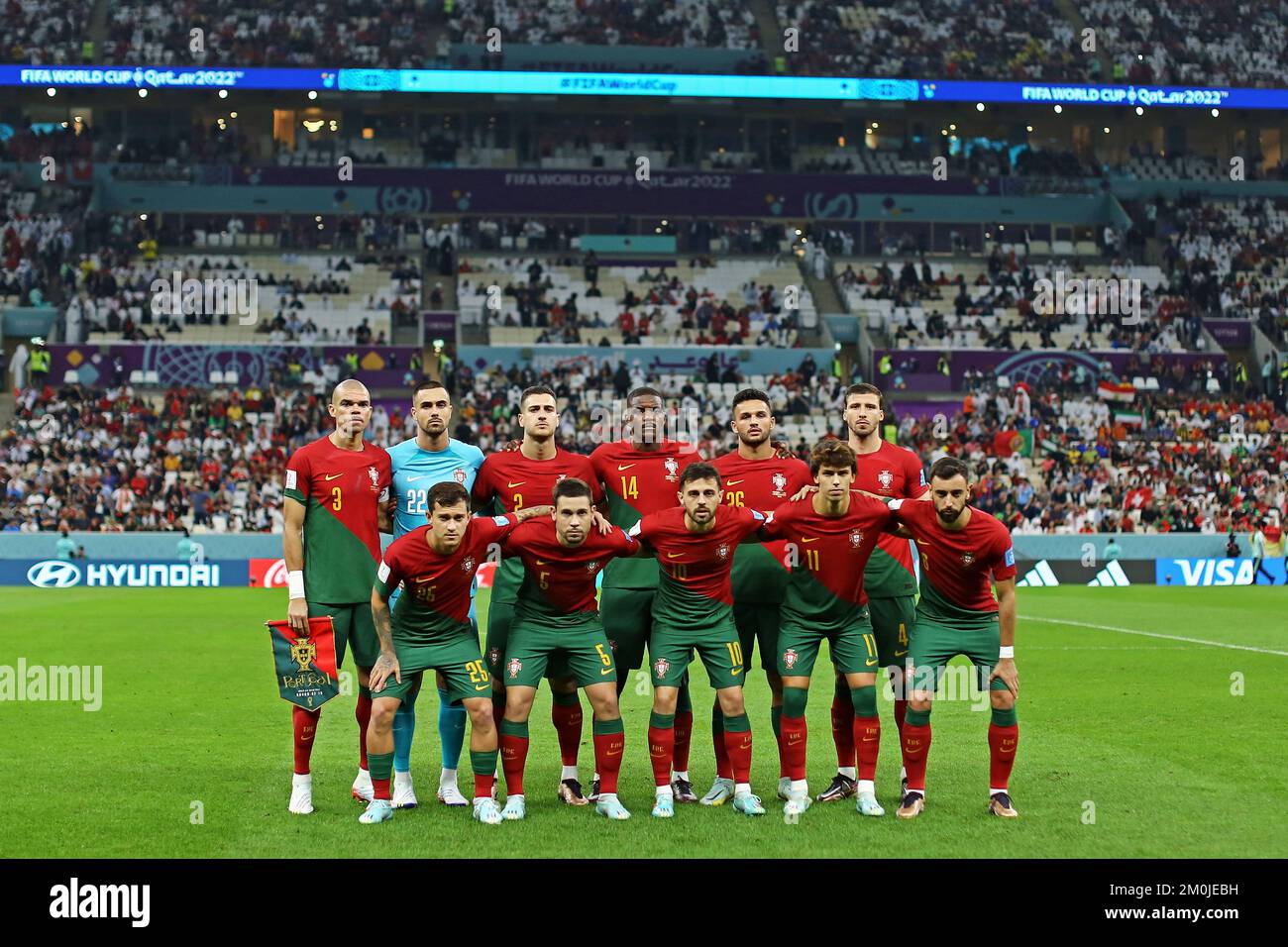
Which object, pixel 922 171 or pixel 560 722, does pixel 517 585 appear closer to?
pixel 560 722

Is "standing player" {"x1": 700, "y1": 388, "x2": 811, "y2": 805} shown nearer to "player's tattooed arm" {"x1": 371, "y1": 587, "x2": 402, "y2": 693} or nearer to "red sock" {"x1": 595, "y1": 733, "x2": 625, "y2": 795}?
"red sock" {"x1": 595, "y1": 733, "x2": 625, "y2": 795}

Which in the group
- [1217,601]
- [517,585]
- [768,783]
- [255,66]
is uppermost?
[255,66]

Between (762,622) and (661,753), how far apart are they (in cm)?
128

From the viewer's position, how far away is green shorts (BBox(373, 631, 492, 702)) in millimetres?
9078

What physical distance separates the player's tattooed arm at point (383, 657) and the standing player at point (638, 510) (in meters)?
1.44

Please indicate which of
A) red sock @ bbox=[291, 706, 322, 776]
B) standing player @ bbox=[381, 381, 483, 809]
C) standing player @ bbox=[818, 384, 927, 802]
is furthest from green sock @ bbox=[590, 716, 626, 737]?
red sock @ bbox=[291, 706, 322, 776]

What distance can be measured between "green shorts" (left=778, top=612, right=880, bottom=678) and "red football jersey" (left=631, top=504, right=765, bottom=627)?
0.46 metres

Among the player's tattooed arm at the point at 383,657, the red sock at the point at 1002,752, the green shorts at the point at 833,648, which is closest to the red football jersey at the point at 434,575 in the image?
the player's tattooed arm at the point at 383,657

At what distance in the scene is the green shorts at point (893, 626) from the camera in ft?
32.9

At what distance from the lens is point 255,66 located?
5338cm

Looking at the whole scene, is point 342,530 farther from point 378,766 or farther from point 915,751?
point 915,751

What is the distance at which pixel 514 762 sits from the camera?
918 cm
